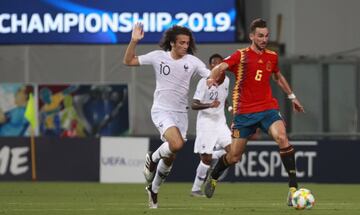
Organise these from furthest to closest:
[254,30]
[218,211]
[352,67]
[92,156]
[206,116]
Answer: [352,67], [92,156], [206,116], [254,30], [218,211]

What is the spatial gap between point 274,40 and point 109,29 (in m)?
4.21

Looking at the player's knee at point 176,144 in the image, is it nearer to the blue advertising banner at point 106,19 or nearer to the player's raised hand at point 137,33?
the player's raised hand at point 137,33

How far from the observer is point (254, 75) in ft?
50.3

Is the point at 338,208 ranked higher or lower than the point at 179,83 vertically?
lower

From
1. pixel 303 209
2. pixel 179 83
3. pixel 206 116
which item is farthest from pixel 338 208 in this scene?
pixel 206 116

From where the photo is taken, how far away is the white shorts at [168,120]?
49.7ft

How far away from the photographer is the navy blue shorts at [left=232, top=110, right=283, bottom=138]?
50.1 ft

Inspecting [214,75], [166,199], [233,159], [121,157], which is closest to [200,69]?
[214,75]

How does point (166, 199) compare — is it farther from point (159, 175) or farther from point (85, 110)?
point (85, 110)

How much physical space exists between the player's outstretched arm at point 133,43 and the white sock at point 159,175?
1385 millimetres

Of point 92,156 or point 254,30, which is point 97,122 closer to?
point 92,156

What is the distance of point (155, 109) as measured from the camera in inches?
607

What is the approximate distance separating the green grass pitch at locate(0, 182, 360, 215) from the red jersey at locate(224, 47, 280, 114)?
4.43 feet

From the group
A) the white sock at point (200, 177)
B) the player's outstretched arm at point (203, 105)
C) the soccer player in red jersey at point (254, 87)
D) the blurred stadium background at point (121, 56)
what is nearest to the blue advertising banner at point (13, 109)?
the blurred stadium background at point (121, 56)
